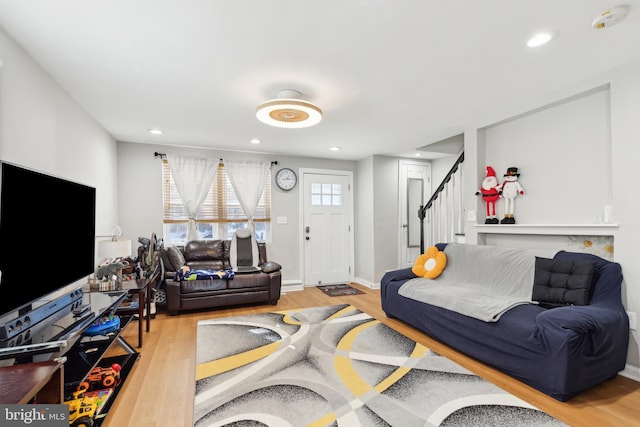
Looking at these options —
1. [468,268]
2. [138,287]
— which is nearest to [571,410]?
[468,268]

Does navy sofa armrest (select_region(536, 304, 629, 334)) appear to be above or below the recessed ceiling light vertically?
below

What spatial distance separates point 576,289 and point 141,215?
16.6 feet

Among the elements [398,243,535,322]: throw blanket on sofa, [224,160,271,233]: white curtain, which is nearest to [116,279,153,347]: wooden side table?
[224,160,271,233]: white curtain

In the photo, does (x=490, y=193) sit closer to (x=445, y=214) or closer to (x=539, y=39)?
(x=445, y=214)

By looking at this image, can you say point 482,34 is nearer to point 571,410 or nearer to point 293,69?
point 293,69

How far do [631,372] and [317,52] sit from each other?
3263 mm

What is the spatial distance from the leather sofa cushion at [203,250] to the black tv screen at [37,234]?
6.93ft

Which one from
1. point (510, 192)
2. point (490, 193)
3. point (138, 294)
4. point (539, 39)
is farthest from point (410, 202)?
point (138, 294)

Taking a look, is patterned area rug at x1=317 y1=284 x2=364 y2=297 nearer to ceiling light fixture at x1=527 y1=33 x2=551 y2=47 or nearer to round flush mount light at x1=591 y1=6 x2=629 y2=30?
ceiling light fixture at x1=527 y1=33 x2=551 y2=47

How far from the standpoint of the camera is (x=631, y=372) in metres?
2.28

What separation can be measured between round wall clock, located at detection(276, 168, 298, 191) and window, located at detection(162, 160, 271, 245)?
6.8 inches

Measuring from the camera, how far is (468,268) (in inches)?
132

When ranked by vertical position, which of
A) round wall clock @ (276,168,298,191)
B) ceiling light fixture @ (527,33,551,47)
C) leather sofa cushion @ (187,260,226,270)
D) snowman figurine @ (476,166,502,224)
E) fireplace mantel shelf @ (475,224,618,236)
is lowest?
leather sofa cushion @ (187,260,226,270)

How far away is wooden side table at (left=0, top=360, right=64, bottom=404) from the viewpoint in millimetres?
1074
